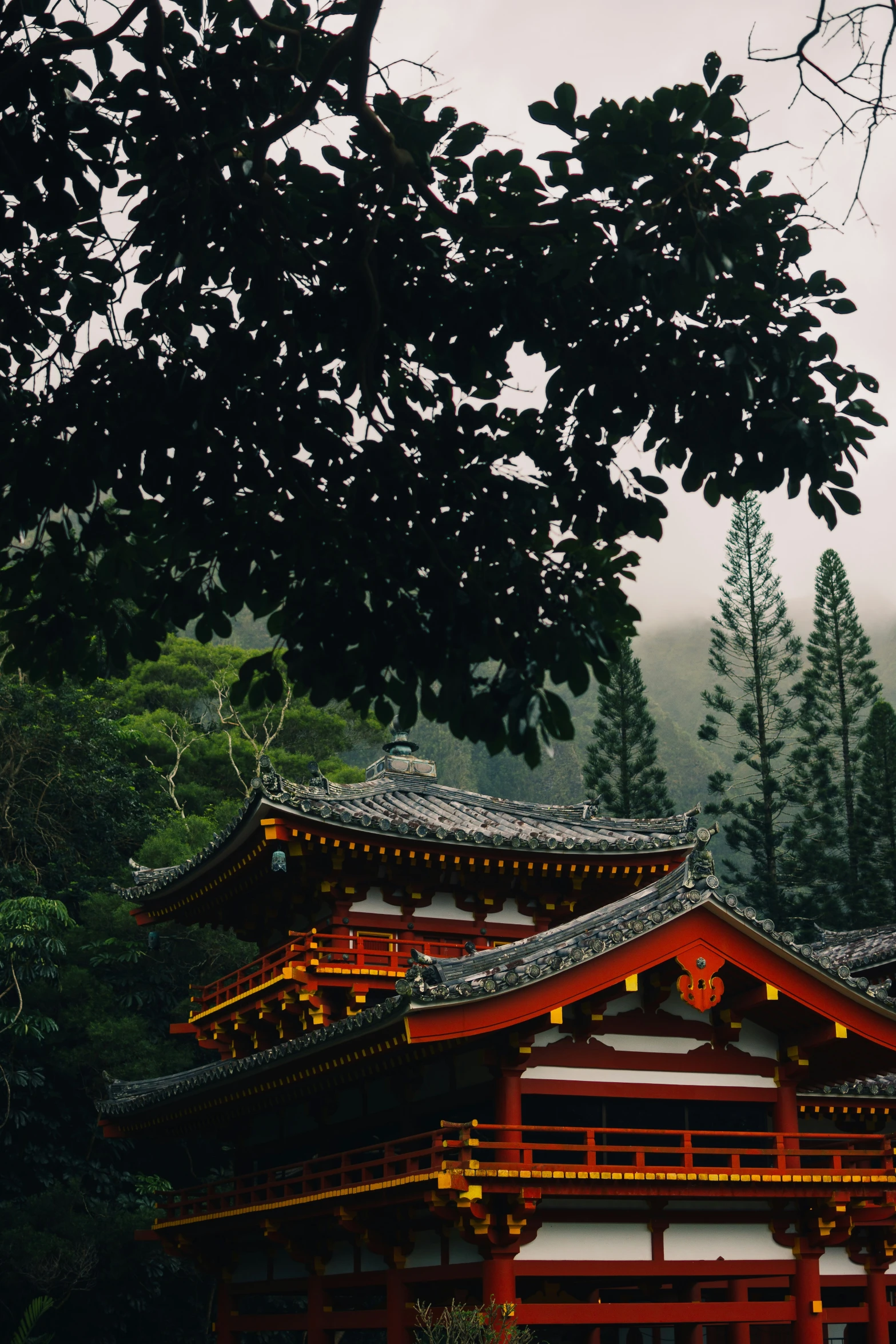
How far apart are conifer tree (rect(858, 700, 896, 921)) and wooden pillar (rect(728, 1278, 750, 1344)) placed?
30.0 m

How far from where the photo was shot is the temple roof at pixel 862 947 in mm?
28516

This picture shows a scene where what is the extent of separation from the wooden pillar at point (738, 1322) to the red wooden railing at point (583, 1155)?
1368mm

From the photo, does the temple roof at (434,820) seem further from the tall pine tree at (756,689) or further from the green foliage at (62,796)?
the tall pine tree at (756,689)

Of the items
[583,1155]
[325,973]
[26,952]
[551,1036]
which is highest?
[26,952]

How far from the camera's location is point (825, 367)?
762 cm

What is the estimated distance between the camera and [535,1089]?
604 inches

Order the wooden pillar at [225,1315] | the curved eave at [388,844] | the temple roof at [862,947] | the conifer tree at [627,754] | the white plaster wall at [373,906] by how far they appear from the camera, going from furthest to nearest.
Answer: the conifer tree at [627,754], the temple roof at [862,947], the wooden pillar at [225,1315], the white plaster wall at [373,906], the curved eave at [388,844]

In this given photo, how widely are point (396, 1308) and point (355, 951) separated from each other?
461 cm

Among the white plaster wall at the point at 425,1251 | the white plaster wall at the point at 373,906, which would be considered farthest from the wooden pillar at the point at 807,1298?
the white plaster wall at the point at 373,906

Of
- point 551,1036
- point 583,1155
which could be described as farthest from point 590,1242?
point 551,1036

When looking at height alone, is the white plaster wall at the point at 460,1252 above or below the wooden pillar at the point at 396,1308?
above

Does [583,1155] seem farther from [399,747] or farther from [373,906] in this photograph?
[399,747]

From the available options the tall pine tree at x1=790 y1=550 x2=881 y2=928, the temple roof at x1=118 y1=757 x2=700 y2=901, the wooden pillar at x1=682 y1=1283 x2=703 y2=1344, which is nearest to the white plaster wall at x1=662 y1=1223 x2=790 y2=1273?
the wooden pillar at x1=682 y1=1283 x2=703 y2=1344

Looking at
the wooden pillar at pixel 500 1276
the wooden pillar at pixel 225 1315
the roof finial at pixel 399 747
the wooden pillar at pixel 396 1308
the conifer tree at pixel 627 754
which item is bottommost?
the wooden pillar at pixel 225 1315
